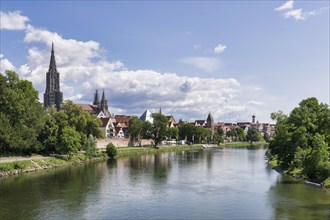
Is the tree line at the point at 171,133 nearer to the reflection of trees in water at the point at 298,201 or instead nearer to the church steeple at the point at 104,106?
the church steeple at the point at 104,106

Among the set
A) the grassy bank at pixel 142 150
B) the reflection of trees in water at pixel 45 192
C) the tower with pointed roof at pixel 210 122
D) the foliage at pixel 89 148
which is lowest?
the reflection of trees in water at pixel 45 192

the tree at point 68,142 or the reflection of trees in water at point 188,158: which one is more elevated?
the tree at point 68,142

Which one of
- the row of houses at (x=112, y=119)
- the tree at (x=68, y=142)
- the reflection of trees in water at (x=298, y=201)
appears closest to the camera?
the reflection of trees in water at (x=298, y=201)

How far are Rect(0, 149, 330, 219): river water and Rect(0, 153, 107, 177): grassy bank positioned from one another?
9.33 ft

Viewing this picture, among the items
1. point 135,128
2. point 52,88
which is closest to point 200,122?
point 52,88

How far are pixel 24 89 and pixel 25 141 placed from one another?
36.8 ft

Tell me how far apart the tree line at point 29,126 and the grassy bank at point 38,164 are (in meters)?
1.54

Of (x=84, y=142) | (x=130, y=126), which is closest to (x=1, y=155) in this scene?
(x=84, y=142)

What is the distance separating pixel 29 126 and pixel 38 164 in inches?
306

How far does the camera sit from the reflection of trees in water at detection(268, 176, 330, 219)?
1031 inches

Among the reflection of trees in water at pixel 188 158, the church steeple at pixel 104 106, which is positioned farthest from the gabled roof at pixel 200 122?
the reflection of trees in water at pixel 188 158

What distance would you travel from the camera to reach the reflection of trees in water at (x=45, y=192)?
27.5 meters

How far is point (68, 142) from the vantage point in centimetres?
6009

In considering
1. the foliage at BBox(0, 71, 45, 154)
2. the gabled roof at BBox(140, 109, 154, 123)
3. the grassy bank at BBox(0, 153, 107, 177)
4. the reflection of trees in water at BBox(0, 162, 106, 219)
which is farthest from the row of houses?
the reflection of trees in water at BBox(0, 162, 106, 219)
